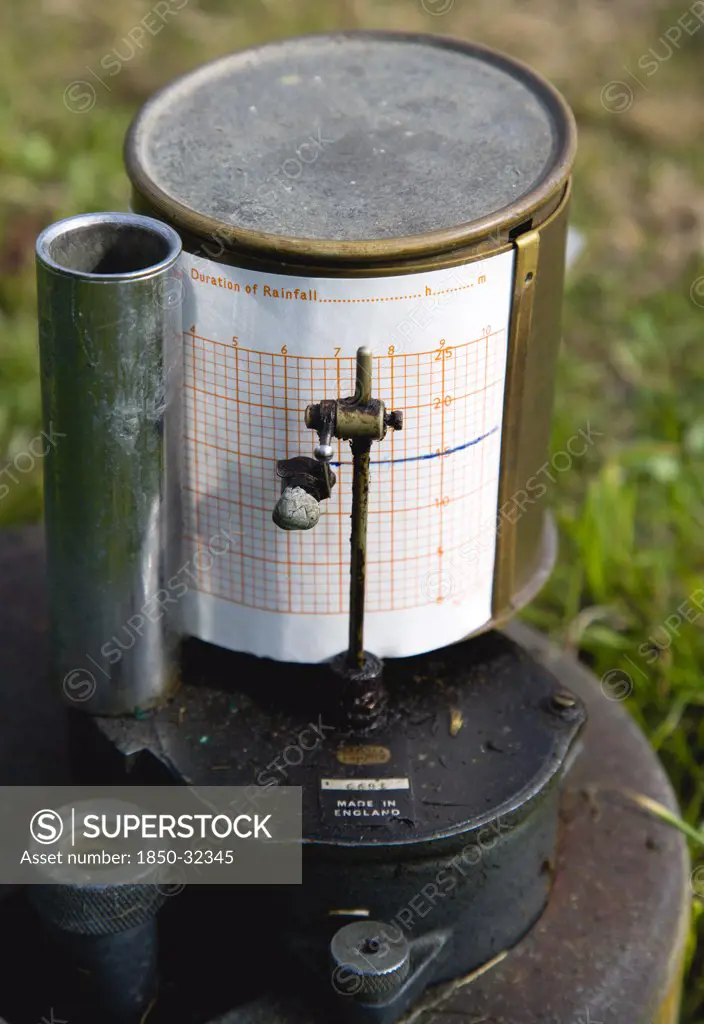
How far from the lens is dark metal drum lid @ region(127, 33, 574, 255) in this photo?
129 cm

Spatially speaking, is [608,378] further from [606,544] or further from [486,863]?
[486,863]

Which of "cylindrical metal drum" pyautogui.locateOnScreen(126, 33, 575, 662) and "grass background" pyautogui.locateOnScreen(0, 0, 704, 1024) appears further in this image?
"grass background" pyautogui.locateOnScreen(0, 0, 704, 1024)

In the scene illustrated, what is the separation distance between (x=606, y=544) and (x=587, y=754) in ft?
1.96

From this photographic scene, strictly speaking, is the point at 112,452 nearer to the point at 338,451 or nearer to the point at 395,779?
the point at 338,451

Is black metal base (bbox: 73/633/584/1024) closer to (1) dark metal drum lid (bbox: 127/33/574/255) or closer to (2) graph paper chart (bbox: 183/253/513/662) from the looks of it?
(2) graph paper chart (bbox: 183/253/513/662)

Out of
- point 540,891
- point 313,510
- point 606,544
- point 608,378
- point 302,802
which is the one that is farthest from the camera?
point 608,378

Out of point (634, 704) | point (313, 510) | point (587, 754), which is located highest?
point (313, 510)

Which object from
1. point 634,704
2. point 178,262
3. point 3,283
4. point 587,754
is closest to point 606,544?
point 634,704

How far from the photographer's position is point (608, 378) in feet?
9.32

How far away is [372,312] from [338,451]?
0.15 meters

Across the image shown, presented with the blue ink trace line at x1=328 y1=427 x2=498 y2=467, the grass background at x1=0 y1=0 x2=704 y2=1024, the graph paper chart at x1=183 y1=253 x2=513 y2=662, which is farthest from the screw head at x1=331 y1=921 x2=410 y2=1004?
the grass background at x1=0 y1=0 x2=704 y2=1024

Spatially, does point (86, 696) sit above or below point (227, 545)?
below

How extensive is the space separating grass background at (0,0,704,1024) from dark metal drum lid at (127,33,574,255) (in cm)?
93

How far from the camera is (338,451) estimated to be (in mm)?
1331
